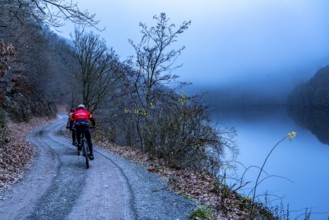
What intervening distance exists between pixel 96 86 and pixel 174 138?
16967mm

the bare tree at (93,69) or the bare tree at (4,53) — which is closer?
the bare tree at (4,53)

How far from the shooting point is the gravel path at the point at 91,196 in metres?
6.70

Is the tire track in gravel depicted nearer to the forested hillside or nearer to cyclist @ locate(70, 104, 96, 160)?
cyclist @ locate(70, 104, 96, 160)

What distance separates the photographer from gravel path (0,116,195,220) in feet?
22.0

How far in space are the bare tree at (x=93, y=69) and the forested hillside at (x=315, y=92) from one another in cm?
8454

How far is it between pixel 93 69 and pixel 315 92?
91648 millimetres

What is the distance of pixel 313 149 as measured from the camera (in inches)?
1470

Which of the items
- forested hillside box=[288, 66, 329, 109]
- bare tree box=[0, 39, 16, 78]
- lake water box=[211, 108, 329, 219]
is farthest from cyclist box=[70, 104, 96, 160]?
forested hillside box=[288, 66, 329, 109]

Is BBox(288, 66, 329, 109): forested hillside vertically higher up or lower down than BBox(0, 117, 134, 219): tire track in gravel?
higher up

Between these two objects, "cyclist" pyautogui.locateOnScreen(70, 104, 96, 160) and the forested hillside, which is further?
the forested hillside

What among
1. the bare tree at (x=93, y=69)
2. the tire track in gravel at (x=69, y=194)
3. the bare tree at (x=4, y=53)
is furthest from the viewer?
the bare tree at (x=93, y=69)

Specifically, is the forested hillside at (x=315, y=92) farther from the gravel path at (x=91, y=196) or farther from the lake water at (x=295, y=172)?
the gravel path at (x=91, y=196)

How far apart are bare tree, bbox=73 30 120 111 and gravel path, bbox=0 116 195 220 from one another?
19439mm

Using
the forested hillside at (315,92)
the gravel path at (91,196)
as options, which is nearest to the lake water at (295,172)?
the gravel path at (91,196)
